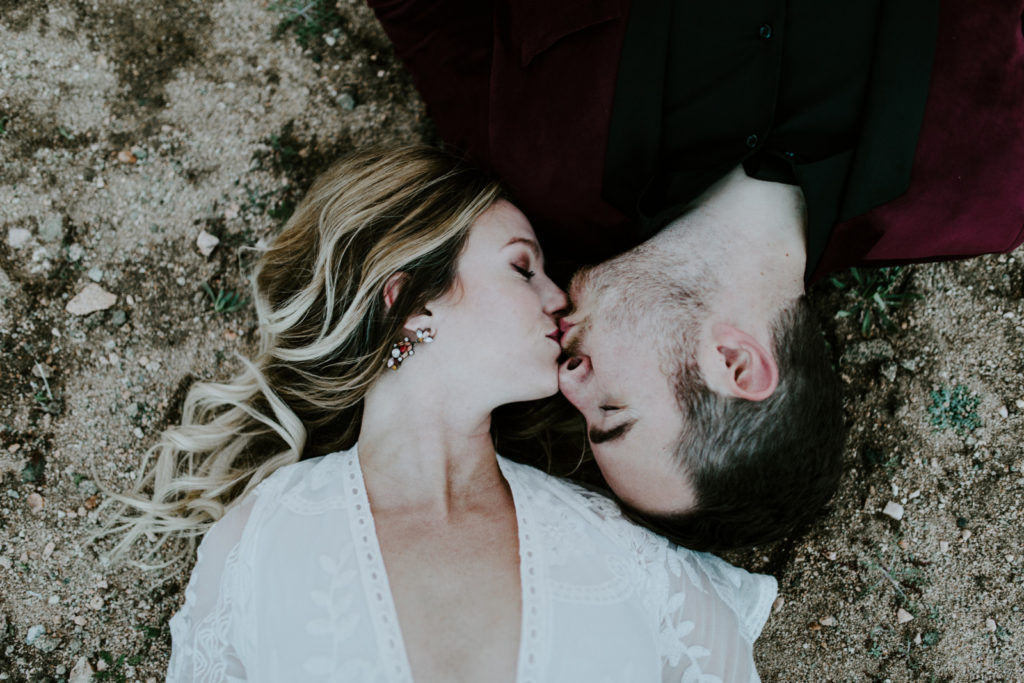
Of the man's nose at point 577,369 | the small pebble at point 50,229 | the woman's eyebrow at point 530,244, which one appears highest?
the small pebble at point 50,229

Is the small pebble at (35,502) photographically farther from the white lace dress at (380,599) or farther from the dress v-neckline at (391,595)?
the dress v-neckline at (391,595)

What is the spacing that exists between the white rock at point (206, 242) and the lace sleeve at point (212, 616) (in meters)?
1.11

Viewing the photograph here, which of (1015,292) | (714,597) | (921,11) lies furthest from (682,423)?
(1015,292)

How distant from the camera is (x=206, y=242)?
9.18 ft

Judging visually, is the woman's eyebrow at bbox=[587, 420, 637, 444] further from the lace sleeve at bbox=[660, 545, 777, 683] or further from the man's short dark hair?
the lace sleeve at bbox=[660, 545, 777, 683]

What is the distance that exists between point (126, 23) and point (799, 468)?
3169 millimetres

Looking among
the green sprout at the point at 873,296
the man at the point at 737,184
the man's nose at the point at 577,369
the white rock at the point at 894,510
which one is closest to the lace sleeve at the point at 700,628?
the man at the point at 737,184

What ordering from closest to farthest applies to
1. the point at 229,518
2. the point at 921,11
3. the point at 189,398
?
the point at 921,11
the point at 229,518
the point at 189,398

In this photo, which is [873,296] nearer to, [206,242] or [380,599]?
[380,599]

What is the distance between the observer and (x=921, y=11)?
2004 mm

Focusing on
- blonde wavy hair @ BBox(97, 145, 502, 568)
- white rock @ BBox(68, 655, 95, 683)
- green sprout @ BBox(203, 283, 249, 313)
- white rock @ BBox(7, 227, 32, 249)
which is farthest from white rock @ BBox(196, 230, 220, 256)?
white rock @ BBox(68, 655, 95, 683)

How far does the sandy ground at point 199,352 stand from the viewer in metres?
2.67

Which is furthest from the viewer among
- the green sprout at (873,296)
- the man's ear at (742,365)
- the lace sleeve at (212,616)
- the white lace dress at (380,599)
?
the green sprout at (873,296)

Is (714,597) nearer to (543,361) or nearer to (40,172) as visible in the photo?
(543,361)
